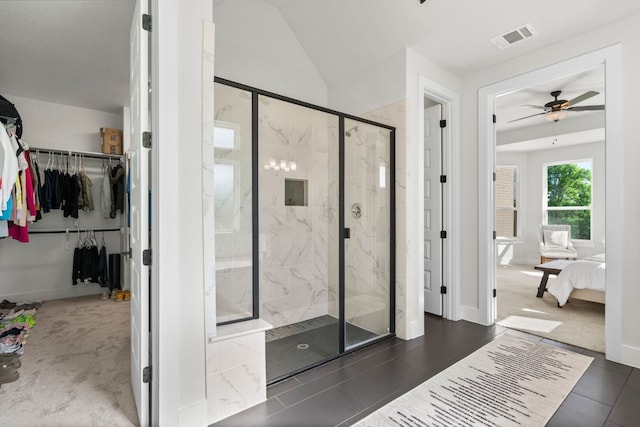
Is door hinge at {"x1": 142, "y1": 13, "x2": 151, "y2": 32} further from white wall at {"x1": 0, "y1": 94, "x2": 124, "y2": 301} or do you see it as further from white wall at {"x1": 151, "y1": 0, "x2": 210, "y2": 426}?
white wall at {"x1": 0, "y1": 94, "x2": 124, "y2": 301}

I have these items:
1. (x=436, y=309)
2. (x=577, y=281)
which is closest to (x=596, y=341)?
(x=577, y=281)

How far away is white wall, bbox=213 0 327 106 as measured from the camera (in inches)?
122

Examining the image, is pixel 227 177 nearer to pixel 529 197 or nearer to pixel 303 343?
pixel 303 343

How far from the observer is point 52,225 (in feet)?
14.2

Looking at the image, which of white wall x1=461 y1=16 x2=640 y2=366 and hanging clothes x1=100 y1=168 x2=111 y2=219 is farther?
hanging clothes x1=100 y1=168 x2=111 y2=219

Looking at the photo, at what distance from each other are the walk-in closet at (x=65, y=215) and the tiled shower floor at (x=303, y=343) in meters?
1.03

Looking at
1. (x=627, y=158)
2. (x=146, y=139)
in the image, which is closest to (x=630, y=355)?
(x=627, y=158)

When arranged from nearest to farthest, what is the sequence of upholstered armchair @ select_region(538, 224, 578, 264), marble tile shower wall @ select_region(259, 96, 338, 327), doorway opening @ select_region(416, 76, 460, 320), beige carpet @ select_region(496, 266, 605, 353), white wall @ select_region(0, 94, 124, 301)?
beige carpet @ select_region(496, 266, 605, 353) < marble tile shower wall @ select_region(259, 96, 338, 327) < doorway opening @ select_region(416, 76, 460, 320) < white wall @ select_region(0, 94, 124, 301) < upholstered armchair @ select_region(538, 224, 578, 264)

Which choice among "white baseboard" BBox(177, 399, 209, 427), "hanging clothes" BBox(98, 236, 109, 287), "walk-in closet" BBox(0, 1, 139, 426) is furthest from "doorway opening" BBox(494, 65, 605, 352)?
"hanging clothes" BBox(98, 236, 109, 287)

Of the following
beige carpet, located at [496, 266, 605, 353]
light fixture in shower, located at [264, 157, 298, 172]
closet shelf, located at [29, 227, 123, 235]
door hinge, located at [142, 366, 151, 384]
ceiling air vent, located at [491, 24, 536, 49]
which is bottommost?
beige carpet, located at [496, 266, 605, 353]

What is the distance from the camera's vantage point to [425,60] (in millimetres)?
3205

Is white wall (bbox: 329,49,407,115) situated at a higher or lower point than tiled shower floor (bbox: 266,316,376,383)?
higher

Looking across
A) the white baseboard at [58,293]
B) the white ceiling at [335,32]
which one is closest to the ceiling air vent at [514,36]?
the white ceiling at [335,32]

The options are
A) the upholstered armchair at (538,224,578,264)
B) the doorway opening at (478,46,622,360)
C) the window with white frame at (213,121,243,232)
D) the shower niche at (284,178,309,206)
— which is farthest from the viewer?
the upholstered armchair at (538,224,578,264)
